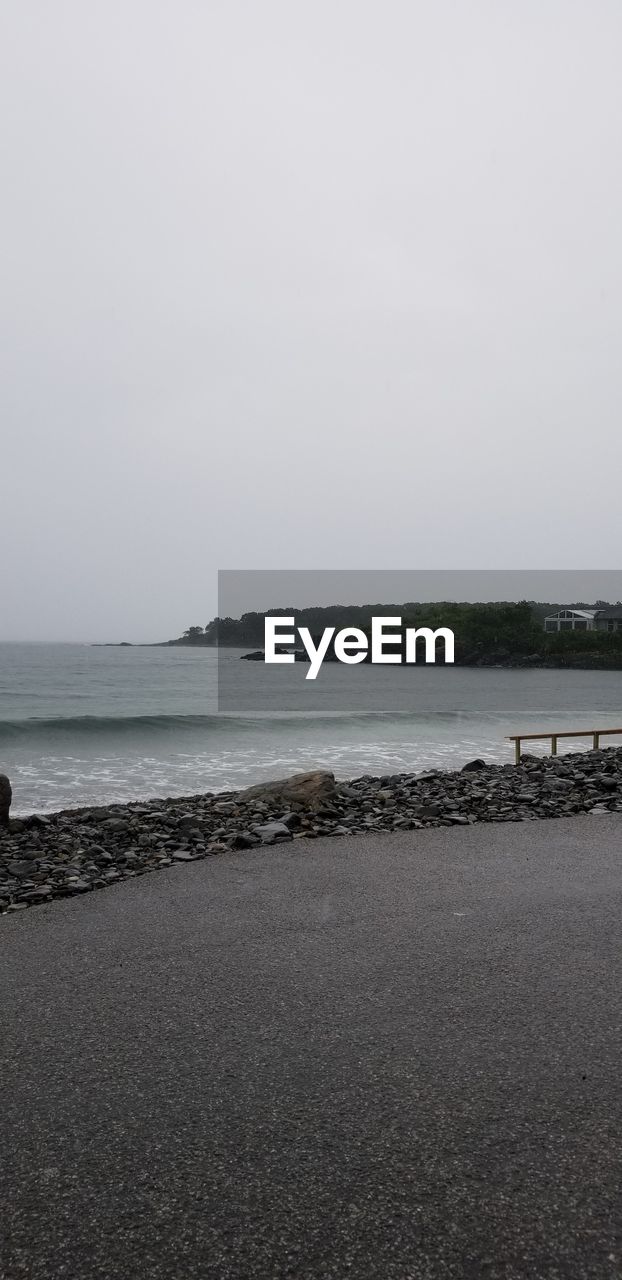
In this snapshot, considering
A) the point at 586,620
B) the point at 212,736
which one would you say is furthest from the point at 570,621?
the point at 212,736

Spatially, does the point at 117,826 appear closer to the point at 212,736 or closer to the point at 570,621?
the point at 212,736

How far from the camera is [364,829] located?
7.40m

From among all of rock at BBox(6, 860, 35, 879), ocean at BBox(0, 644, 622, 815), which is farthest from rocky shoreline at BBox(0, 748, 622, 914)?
ocean at BBox(0, 644, 622, 815)

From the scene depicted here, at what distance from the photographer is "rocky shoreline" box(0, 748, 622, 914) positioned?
19.7 ft

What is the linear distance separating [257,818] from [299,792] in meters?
0.74

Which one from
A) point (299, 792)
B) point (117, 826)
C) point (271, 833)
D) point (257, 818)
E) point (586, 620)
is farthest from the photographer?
point (586, 620)

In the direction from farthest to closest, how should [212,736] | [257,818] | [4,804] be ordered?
[212,736] → [257,818] → [4,804]

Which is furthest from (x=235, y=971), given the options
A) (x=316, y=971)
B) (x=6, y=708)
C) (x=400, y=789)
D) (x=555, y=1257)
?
(x=6, y=708)

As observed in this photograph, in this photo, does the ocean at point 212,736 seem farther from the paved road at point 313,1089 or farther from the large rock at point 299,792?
the paved road at point 313,1089

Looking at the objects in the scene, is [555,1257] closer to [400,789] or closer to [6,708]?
[400,789]

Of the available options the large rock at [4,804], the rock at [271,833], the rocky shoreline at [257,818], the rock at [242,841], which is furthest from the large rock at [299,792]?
the large rock at [4,804]

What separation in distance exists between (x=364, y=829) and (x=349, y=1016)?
4133 mm

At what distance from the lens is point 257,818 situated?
25.4 feet

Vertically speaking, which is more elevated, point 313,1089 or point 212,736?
point 313,1089
